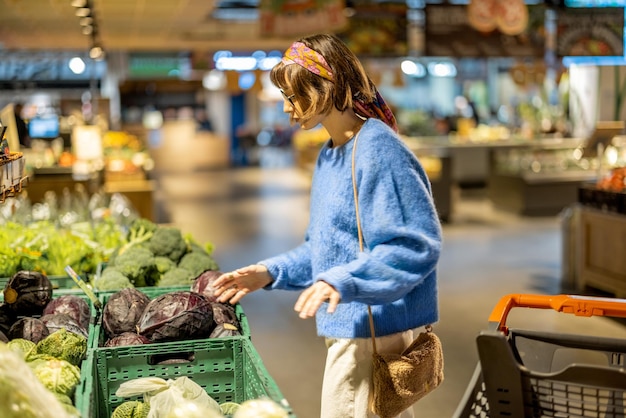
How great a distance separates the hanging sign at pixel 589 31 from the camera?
12242 millimetres

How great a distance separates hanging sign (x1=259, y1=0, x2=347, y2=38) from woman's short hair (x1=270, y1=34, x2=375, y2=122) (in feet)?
27.7

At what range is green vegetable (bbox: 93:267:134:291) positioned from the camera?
3.20m

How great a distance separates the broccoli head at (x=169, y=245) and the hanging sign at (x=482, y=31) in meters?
8.51

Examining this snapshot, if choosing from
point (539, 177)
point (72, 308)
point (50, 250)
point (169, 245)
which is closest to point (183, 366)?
point (72, 308)

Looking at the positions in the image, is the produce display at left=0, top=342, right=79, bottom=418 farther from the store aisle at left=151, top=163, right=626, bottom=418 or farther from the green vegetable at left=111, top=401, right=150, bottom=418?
the store aisle at left=151, top=163, right=626, bottom=418

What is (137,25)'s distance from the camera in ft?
47.4

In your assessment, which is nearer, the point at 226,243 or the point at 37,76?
the point at 226,243

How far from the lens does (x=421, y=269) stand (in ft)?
7.43

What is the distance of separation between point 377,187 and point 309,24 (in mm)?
8854

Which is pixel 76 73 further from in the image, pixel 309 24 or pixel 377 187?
pixel 377 187

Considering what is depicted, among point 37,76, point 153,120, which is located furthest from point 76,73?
point 153,120

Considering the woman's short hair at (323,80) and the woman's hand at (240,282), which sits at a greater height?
the woman's short hair at (323,80)

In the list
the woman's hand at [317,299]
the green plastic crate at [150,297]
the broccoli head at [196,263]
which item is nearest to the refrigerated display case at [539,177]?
the broccoli head at [196,263]

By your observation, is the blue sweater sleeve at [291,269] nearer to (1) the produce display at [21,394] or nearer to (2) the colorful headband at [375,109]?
(2) the colorful headband at [375,109]
